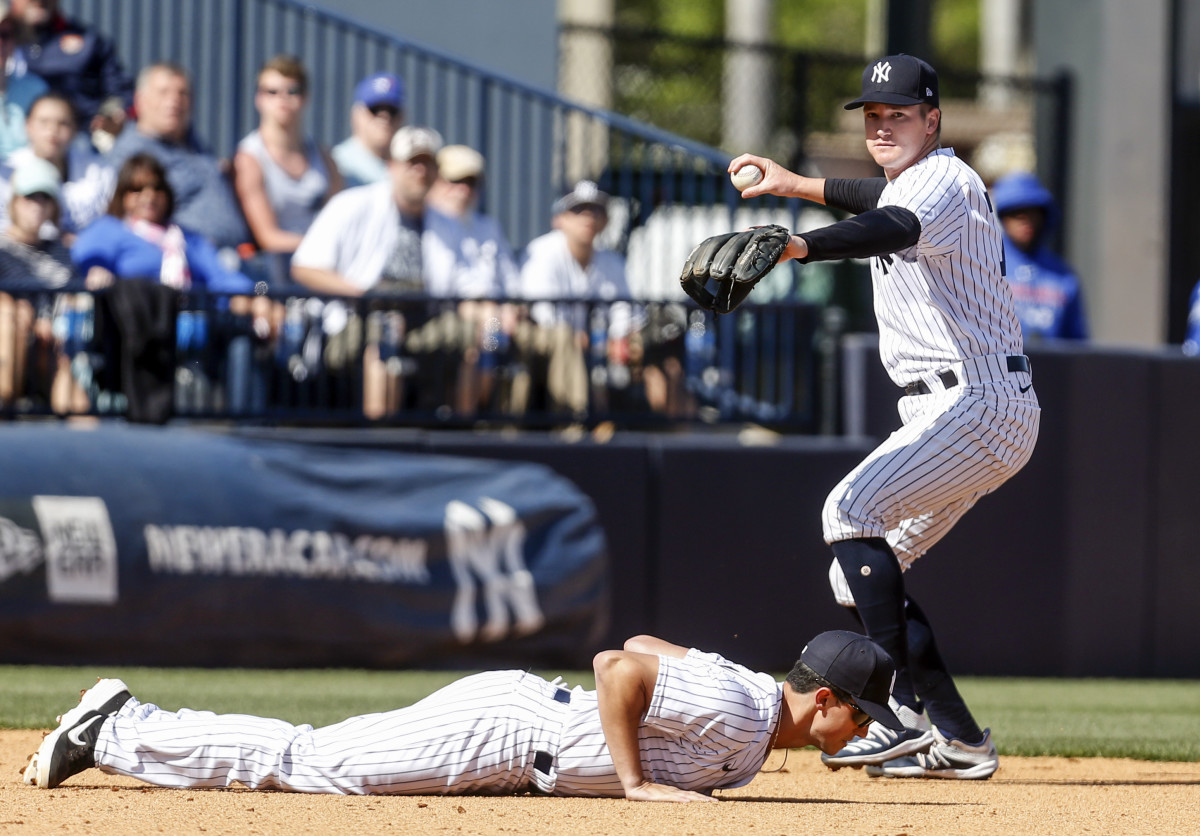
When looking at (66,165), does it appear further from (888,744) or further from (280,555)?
(888,744)

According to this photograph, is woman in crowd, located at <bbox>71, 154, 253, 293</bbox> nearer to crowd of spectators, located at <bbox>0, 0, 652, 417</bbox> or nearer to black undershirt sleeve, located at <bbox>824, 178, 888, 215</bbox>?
crowd of spectators, located at <bbox>0, 0, 652, 417</bbox>

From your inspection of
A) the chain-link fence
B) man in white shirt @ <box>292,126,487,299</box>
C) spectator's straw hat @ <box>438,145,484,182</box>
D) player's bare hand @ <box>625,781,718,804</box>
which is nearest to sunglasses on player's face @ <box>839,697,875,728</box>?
player's bare hand @ <box>625,781,718,804</box>

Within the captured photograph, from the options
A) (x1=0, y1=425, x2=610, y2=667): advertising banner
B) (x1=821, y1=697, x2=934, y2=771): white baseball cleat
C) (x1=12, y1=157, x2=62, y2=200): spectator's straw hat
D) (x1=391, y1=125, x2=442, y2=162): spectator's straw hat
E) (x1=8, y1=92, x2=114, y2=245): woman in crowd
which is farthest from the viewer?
(x1=8, y1=92, x2=114, y2=245): woman in crowd

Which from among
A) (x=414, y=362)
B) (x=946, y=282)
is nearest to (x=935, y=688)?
(x=946, y=282)

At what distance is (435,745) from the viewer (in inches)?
170

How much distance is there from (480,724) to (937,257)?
1932mm

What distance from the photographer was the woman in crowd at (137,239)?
8.16 metres

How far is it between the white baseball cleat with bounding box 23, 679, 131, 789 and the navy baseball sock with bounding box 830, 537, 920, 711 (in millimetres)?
2142

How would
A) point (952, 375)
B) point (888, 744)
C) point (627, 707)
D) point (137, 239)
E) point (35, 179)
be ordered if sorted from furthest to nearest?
point (35, 179) < point (137, 239) < point (888, 744) < point (952, 375) < point (627, 707)

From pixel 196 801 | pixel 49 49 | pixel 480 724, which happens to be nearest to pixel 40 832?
pixel 196 801

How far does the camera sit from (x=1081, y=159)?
40.4 ft

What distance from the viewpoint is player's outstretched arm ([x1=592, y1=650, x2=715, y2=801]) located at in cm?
413

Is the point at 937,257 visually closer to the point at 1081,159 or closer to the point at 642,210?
the point at 642,210

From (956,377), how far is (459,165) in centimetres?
456
